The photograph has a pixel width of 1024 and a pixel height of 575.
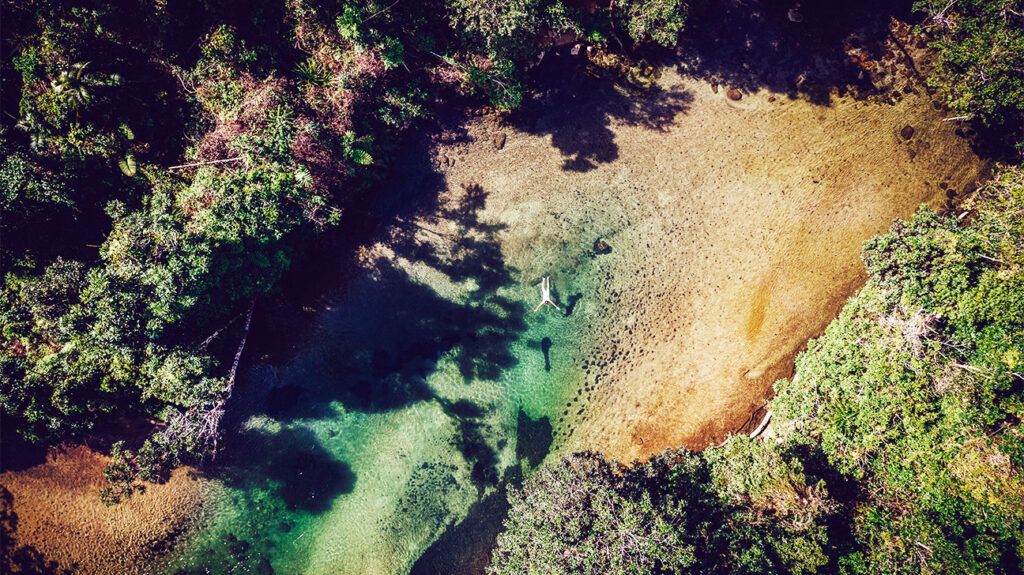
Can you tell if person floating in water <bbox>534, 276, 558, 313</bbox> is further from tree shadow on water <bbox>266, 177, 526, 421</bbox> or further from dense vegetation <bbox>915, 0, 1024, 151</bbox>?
dense vegetation <bbox>915, 0, 1024, 151</bbox>

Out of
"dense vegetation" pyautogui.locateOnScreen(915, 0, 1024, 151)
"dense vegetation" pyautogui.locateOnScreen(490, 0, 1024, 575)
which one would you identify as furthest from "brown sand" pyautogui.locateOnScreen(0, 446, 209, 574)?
"dense vegetation" pyautogui.locateOnScreen(915, 0, 1024, 151)

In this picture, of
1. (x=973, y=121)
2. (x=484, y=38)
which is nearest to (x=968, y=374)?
(x=973, y=121)

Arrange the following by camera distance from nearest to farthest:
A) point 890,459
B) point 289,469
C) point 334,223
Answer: point 890,459 → point 334,223 → point 289,469

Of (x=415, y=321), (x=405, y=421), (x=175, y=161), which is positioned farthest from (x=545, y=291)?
(x=175, y=161)

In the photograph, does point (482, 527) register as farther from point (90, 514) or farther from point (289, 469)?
point (90, 514)

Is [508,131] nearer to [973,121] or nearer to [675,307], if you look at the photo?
[675,307]
